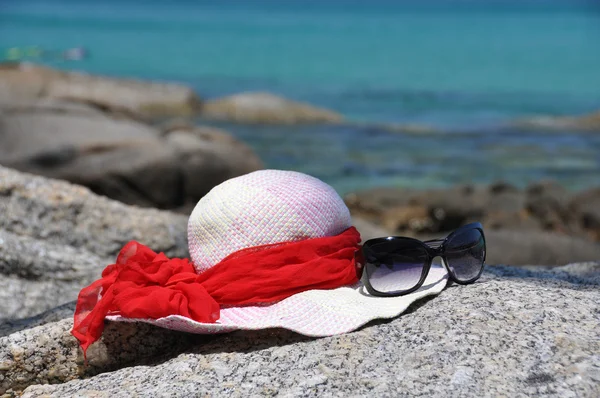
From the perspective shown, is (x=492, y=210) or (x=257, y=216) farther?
(x=492, y=210)

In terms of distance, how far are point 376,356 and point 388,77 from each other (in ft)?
80.9

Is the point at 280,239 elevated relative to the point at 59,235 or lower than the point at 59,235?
elevated

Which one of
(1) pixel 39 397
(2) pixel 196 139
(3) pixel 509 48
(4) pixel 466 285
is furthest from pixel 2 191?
(3) pixel 509 48

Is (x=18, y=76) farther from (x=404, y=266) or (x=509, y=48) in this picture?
(x=509, y=48)

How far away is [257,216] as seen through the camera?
8.62 ft

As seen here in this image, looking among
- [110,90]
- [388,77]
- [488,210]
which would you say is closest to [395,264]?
[488,210]

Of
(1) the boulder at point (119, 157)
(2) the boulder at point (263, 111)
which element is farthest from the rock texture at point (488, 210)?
(2) the boulder at point (263, 111)

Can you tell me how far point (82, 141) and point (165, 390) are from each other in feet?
18.0

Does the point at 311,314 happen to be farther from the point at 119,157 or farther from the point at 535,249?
the point at 119,157

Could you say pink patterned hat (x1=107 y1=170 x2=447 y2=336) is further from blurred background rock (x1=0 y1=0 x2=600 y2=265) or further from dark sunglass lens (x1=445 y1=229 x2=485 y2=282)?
blurred background rock (x1=0 y1=0 x2=600 y2=265)

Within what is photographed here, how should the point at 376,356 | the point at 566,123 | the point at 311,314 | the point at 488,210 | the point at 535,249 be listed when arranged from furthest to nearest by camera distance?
the point at 566,123 → the point at 488,210 → the point at 535,249 → the point at 311,314 → the point at 376,356

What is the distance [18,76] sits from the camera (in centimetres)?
1798

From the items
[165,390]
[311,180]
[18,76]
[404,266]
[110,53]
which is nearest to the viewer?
[165,390]

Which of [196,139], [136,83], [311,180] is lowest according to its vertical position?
[136,83]
